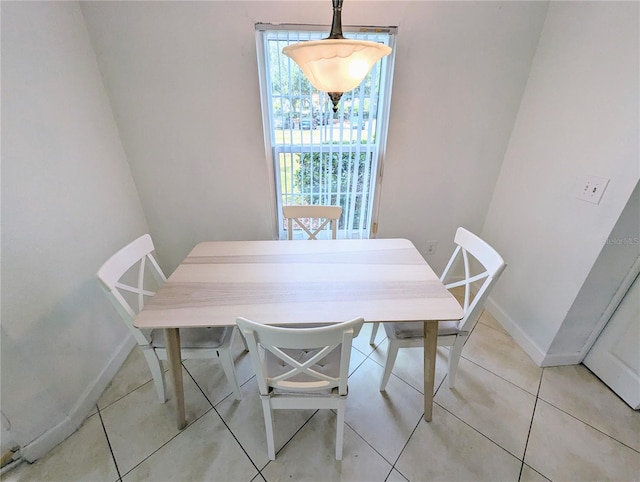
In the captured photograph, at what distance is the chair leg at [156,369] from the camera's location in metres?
1.19

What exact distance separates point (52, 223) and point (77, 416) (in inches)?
37.2

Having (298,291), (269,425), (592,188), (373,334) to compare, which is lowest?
(373,334)

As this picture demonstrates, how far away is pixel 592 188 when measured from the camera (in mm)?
1231

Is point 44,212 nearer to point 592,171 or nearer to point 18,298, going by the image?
point 18,298

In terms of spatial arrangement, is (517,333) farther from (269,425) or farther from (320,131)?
(320,131)

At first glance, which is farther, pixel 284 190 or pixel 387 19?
pixel 284 190

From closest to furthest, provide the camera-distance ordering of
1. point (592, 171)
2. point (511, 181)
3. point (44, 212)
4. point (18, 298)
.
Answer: point (18, 298) → point (44, 212) → point (592, 171) → point (511, 181)

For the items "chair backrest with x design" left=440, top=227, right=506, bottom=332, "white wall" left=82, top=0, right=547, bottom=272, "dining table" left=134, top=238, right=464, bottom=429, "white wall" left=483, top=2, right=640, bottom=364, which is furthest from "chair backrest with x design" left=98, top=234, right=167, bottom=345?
"white wall" left=483, top=2, right=640, bottom=364

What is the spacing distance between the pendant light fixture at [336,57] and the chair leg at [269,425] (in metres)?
1.20

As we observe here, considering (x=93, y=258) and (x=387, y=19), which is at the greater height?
(x=387, y=19)

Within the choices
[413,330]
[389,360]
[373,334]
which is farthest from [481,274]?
[373,334]

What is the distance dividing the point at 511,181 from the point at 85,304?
8.98 ft

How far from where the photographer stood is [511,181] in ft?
5.76

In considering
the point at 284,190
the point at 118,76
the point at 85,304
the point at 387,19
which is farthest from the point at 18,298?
the point at 387,19
